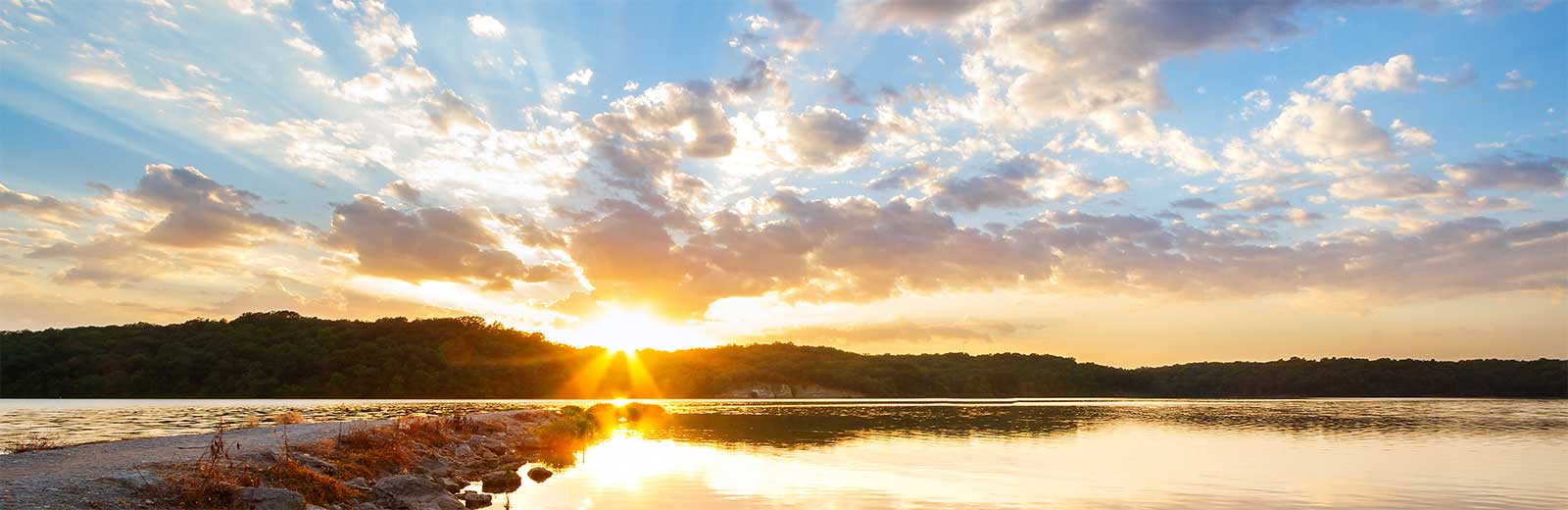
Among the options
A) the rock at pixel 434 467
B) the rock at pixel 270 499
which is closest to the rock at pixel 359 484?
the rock at pixel 270 499

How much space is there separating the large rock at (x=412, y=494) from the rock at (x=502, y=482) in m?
5.40

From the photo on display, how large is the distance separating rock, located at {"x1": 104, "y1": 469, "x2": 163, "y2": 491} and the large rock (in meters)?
5.45

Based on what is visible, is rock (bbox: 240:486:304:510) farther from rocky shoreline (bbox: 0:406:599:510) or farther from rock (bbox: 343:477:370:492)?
rock (bbox: 343:477:370:492)

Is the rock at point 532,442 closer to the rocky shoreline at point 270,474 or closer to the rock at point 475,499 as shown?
the rocky shoreline at point 270,474

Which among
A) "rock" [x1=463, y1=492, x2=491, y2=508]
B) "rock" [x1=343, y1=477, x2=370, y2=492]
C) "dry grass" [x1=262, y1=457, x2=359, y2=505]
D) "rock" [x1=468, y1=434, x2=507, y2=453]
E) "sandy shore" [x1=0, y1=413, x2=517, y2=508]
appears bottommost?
"rock" [x1=463, y1=492, x2=491, y2=508]

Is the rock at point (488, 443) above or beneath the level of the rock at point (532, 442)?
above

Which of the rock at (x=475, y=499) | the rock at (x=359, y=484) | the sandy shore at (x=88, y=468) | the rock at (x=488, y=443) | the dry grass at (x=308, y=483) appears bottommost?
the rock at (x=475, y=499)

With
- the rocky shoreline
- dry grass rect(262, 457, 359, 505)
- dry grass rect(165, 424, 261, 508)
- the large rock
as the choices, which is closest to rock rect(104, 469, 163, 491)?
the rocky shoreline

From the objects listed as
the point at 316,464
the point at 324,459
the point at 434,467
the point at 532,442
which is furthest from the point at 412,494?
the point at 532,442

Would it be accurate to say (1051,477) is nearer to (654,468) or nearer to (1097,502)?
(1097,502)

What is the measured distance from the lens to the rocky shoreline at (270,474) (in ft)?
65.8

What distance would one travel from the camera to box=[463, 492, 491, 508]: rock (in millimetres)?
28319

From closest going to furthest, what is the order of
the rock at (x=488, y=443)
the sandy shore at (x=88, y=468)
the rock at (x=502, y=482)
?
the sandy shore at (x=88, y=468), the rock at (x=502, y=482), the rock at (x=488, y=443)

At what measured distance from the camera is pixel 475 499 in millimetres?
28906
